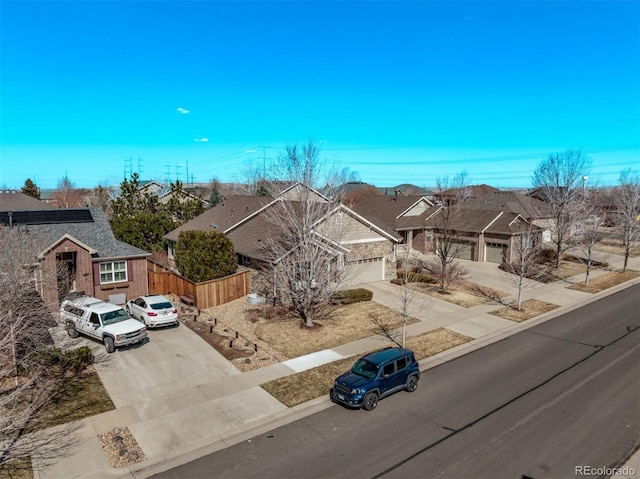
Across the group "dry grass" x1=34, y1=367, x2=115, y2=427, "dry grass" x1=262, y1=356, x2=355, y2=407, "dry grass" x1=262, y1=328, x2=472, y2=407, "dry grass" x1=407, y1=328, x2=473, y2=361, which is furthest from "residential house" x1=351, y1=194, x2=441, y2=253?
"dry grass" x1=34, y1=367, x2=115, y2=427

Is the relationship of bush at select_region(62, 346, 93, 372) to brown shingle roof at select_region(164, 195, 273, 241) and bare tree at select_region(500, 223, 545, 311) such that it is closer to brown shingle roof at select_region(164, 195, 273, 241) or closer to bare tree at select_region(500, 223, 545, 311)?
brown shingle roof at select_region(164, 195, 273, 241)

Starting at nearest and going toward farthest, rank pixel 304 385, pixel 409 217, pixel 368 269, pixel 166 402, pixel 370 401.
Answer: pixel 370 401 → pixel 166 402 → pixel 304 385 → pixel 368 269 → pixel 409 217

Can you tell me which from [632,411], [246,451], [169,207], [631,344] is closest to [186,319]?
[246,451]

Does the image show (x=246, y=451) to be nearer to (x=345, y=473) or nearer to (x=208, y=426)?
(x=208, y=426)

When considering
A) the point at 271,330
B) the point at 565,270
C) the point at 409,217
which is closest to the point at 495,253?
the point at 565,270

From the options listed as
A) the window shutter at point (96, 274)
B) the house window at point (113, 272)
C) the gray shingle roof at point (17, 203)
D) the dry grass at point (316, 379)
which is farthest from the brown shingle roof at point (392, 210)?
the gray shingle roof at point (17, 203)

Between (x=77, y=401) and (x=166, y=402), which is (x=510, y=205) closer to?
(x=166, y=402)

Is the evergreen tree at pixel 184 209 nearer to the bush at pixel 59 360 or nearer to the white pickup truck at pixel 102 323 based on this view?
the white pickup truck at pixel 102 323
